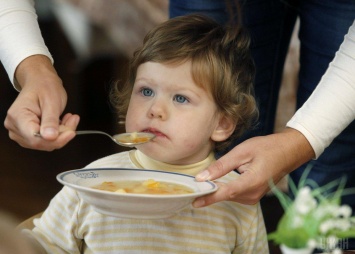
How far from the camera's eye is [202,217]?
1644mm

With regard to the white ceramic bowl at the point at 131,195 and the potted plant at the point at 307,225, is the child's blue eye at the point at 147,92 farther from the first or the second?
the potted plant at the point at 307,225

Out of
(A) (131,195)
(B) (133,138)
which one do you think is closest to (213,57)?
(B) (133,138)

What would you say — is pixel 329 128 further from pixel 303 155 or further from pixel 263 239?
pixel 263 239

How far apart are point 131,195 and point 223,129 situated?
56cm

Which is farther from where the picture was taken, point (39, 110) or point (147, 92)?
point (147, 92)

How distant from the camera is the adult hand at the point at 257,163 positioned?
4.73ft

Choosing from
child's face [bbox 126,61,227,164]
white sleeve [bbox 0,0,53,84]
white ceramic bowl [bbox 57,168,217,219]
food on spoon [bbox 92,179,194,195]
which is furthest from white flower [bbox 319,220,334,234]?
white sleeve [bbox 0,0,53,84]

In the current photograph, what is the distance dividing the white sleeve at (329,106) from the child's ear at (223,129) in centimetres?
20

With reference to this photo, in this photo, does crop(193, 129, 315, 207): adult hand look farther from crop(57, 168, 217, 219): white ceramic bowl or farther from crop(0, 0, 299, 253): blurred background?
crop(0, 0, 299, 253): blurred background

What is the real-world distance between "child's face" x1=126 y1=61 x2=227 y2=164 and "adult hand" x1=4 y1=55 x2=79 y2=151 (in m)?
0.18

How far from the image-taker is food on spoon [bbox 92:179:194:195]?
53.8 inches

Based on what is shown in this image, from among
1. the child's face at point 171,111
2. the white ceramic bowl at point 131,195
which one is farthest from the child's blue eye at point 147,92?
the white ceramic bowl at point 131,195

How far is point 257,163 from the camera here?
4.87 feet

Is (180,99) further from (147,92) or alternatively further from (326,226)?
(326,226)
